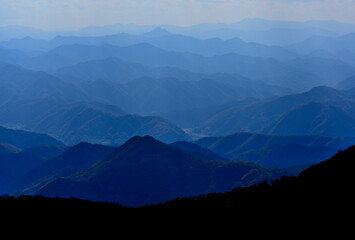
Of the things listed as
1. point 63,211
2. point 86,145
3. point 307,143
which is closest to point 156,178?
point 86,145

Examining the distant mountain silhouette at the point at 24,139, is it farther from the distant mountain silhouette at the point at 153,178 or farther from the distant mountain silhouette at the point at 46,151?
the distant mountain silhouette at the point at 153,178

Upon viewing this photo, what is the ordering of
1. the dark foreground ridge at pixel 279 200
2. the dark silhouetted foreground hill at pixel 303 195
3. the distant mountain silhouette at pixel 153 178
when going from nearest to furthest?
the dark silhouetted foreground hill at pixel 303 195 → the dark foreground ridge at pixel 279 200 → the distant mountain silhouette at pixel 153 178

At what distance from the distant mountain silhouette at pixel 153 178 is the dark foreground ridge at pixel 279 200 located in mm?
39324

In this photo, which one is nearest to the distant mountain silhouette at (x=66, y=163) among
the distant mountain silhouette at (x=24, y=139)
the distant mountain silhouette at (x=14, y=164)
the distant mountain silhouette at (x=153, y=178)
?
the distant mountain silhouette at (x=14, y=164)

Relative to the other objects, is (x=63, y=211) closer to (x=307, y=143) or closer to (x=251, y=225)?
(x=251, y=225)

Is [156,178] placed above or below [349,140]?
below

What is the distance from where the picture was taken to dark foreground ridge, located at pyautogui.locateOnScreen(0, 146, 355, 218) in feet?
124

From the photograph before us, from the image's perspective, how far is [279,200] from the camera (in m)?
41.4

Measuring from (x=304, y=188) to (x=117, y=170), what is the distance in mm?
59643

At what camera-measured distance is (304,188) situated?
42.0m

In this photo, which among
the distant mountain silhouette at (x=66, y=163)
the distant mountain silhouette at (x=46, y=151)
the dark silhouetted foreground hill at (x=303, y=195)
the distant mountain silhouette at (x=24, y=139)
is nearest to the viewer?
the dark silhouetted foreground hill at (x=303, y=195)

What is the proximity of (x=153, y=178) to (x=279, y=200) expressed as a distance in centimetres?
5376

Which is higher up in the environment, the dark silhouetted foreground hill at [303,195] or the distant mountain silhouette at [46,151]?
the distant mountain silhouette at [46,151]

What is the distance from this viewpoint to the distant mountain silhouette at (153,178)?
89375 millimetres
